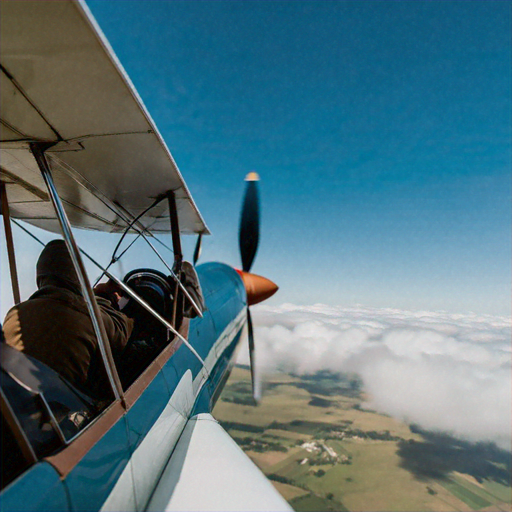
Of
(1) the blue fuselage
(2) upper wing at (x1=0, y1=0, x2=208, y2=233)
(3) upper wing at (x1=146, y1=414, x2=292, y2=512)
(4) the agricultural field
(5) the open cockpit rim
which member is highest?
(2) upper wing at (x1=0, y1=0, x2=208, y2=233)

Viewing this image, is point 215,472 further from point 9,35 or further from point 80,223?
point 80,223

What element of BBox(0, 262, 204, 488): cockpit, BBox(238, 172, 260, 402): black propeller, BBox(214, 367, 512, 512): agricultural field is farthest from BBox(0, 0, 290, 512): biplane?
BBox(214, 367, 512, 512): agricultural field

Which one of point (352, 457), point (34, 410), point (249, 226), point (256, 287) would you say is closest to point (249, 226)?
point (249, 226)

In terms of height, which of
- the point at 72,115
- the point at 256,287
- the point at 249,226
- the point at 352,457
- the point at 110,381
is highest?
the point at 249,226

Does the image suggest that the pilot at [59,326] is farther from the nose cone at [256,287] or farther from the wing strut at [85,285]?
the nose cone at [256,287]

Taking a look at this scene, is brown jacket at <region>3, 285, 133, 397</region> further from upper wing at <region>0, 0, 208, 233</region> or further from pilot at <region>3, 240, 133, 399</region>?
upper wing at <region>0, 0, 208, 233</region>

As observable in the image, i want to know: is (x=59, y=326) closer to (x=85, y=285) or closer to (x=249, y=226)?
(x=85, y=285)

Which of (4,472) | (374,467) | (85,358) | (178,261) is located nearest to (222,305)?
(178,261)
